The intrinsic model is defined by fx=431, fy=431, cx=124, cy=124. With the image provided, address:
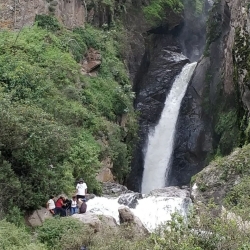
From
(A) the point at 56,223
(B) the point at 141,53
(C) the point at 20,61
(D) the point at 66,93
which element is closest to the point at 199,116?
(B) the point at 141,53

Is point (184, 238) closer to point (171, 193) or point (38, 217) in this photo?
point (38, 217)

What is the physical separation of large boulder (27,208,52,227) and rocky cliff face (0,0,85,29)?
1403 centimetres

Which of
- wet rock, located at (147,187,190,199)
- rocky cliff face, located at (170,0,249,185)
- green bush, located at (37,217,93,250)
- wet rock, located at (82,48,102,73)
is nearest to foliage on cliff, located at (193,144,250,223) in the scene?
green bush, located at (37,217,93,250)

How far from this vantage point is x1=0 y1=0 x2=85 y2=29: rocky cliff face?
24.8 m

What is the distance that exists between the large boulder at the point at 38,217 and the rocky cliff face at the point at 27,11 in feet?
46.0

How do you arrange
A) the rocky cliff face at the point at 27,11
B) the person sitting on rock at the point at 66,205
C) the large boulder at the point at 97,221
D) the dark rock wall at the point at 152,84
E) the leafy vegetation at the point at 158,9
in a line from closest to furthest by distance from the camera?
the large boulder at the point at 97,221 → the person sitting on rock at the point at 66,205 → the rocky cliff face at the point at 27,11 → the dark rock wall at the point at 152,84 → the leafy vegetation at the point at 158,9

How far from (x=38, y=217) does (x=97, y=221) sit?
196 cm

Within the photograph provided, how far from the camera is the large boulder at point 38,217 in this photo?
13672 millimetres

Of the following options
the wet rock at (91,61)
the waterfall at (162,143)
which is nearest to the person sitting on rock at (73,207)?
the wet rock at (91,61)

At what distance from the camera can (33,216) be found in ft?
45.5

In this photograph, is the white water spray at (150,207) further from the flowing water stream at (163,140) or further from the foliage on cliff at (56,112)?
the flowing water stream at (163,140)

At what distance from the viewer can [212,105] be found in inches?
1247

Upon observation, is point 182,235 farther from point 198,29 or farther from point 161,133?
point 198,29

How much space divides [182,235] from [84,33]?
2232 cm
